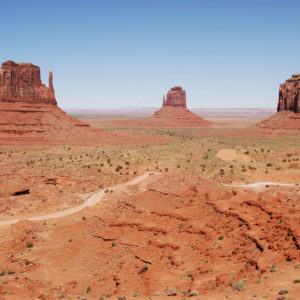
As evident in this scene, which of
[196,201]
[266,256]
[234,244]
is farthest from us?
[196,201]

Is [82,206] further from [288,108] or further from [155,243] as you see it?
[288,108]

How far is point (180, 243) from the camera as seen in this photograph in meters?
22.8

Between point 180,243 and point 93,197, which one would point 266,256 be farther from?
point 93,197

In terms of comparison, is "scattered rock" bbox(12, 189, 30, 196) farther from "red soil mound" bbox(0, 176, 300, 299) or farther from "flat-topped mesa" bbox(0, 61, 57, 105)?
"flat-topped mesa" bbox(0, 61, 57, 105)

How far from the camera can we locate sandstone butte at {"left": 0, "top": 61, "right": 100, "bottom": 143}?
293 ft

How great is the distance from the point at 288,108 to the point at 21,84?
108 m

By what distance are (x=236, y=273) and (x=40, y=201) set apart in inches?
1188

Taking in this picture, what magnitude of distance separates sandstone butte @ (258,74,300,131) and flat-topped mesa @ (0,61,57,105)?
300 ft

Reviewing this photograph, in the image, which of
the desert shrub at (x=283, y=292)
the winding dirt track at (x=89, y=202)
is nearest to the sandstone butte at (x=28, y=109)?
the winding dirt track at (x=89, y=202)

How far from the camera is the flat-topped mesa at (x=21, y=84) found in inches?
3598

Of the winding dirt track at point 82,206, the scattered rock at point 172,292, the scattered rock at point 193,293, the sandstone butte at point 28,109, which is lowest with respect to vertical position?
the winding dirt track at point 82,206

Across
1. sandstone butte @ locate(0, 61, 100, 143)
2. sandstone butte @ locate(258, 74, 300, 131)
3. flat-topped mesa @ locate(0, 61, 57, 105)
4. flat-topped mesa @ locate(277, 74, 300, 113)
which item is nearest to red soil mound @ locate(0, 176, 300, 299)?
sandstone butte @ locate(0, 61, 100, 143)

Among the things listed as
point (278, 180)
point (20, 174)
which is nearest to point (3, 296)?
point (20, 174)

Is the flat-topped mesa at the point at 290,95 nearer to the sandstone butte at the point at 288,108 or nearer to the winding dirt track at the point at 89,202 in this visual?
the sandstone butte at the point at 288,108
